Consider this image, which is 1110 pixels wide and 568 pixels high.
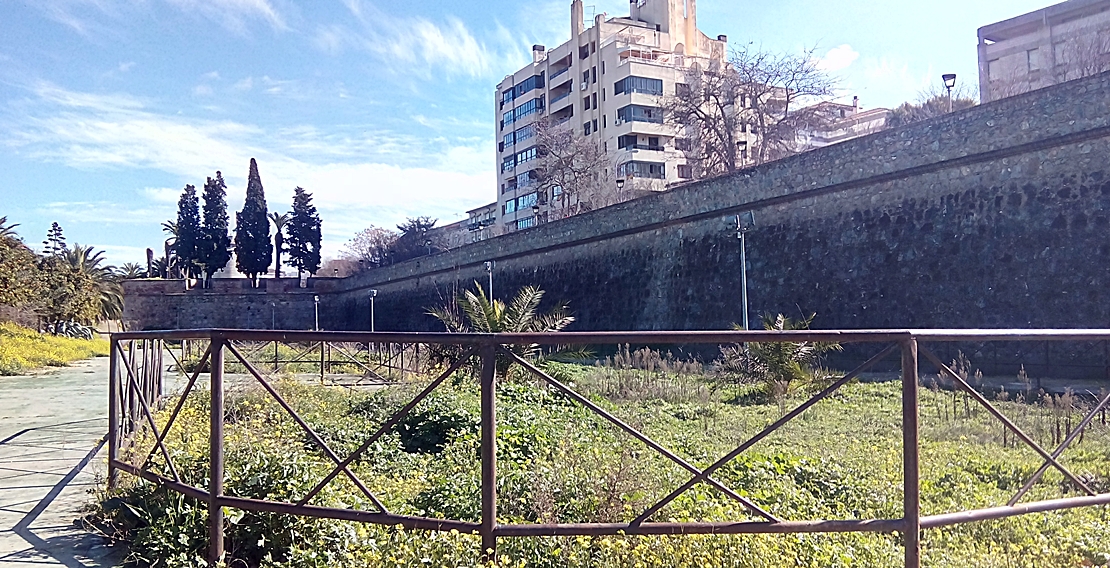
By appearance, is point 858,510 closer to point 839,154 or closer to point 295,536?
point 295,536

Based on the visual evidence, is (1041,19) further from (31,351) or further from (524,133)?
(31,351)

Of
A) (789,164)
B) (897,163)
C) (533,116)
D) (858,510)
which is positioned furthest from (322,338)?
(533,116)

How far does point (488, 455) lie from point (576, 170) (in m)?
37.4

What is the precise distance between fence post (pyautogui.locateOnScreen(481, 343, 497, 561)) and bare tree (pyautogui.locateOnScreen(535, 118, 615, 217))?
35831 millimetres

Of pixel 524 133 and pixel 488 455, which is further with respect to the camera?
pixel 524 133

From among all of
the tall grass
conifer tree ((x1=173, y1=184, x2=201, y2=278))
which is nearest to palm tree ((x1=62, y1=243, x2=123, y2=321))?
conifer tree ((x1=173, y1=184, x2=201, y2=278))

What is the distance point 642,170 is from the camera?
4519 cm

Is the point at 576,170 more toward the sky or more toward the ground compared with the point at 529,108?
more toward the ground

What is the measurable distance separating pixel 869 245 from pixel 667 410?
825cm

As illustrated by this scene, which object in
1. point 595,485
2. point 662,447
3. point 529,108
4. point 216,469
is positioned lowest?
point 595,485

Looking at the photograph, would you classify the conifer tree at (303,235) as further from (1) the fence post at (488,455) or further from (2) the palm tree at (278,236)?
(1) the fence post at (488,455)

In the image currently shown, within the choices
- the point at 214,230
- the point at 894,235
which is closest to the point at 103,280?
the point at 214,230

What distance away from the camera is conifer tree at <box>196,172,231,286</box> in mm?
49812

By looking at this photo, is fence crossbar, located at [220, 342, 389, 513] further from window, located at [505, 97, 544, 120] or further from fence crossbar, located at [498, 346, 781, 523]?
window, located at [505, 97, 544, 120]
